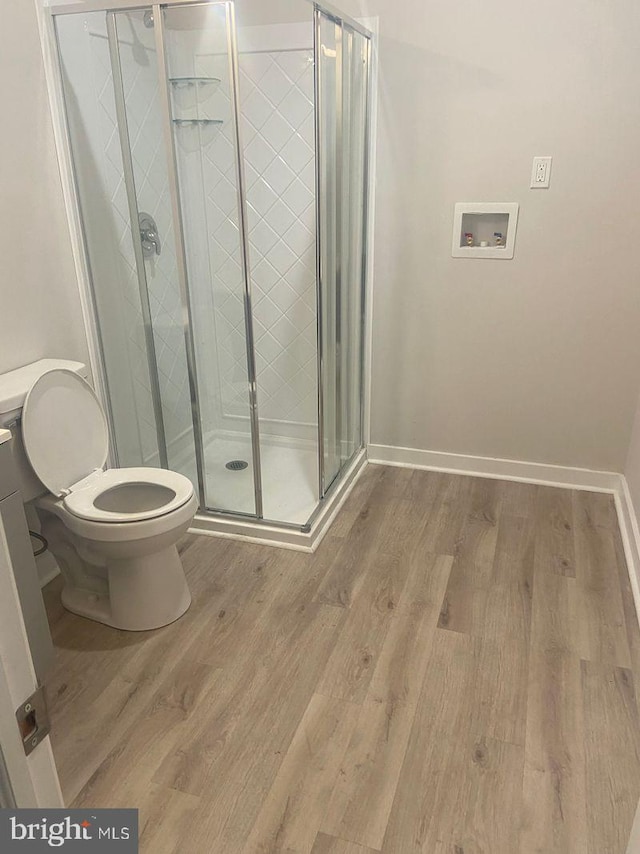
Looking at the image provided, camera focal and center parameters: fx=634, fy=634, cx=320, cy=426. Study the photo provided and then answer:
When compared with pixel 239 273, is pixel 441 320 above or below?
below

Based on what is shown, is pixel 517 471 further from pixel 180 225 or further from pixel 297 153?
pixel 180 225

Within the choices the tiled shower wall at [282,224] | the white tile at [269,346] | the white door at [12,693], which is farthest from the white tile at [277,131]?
the white door at [12,693]

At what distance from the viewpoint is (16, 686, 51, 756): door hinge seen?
2.06 ft

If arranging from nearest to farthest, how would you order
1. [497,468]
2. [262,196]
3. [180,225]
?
1. [180,225]
2. [262,196]
3. [497,468]

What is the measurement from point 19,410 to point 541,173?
225cm

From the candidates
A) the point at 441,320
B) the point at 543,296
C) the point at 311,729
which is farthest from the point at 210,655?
the point at 543,296

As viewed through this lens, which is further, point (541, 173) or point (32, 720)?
point (541, 173)

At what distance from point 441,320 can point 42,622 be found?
2.15 metres

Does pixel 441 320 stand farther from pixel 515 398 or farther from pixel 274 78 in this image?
pixel 274 78

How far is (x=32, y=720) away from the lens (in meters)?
0.64

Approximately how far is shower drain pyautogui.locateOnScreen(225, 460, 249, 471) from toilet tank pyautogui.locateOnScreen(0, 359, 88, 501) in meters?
0.89

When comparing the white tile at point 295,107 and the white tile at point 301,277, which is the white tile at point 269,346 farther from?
the white tile at point 295,107

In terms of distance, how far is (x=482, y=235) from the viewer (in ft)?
9.48

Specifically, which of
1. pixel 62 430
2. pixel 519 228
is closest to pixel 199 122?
pixel 62 430
